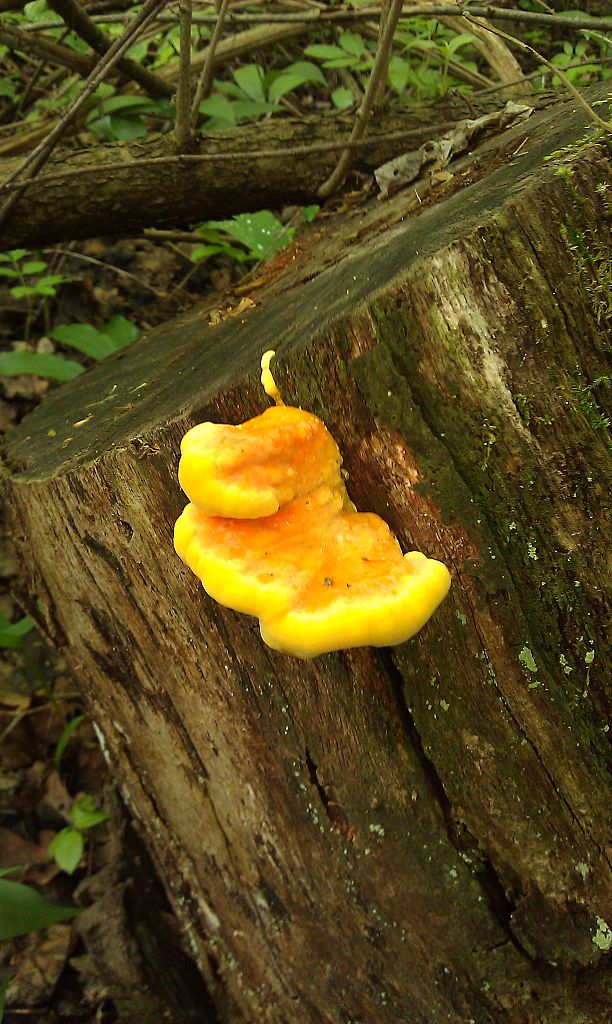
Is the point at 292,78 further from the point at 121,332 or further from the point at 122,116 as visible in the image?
the point at 121,332

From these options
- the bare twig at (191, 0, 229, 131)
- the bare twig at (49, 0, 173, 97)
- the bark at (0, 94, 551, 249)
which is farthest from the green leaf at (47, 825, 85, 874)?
the bare twig at (49, 0, 173, 97)

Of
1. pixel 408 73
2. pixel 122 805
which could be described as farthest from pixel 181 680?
pixel 408 73

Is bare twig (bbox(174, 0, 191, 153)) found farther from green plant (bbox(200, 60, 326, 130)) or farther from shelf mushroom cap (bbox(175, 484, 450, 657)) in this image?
shelf mushroom cap (bbox(175, 484, 450, 657))

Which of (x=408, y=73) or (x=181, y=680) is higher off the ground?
(x=408, y=73)

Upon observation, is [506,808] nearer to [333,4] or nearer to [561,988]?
[561,988]

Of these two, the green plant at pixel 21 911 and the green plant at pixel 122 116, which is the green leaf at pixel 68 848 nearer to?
the green plant at pixel 21 911

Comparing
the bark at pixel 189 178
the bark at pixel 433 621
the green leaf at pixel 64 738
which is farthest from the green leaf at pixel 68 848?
the bark at pixel 189 178

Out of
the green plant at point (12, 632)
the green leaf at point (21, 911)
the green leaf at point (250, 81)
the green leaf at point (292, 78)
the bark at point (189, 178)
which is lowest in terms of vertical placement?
the green leaf at point (21, 911)
